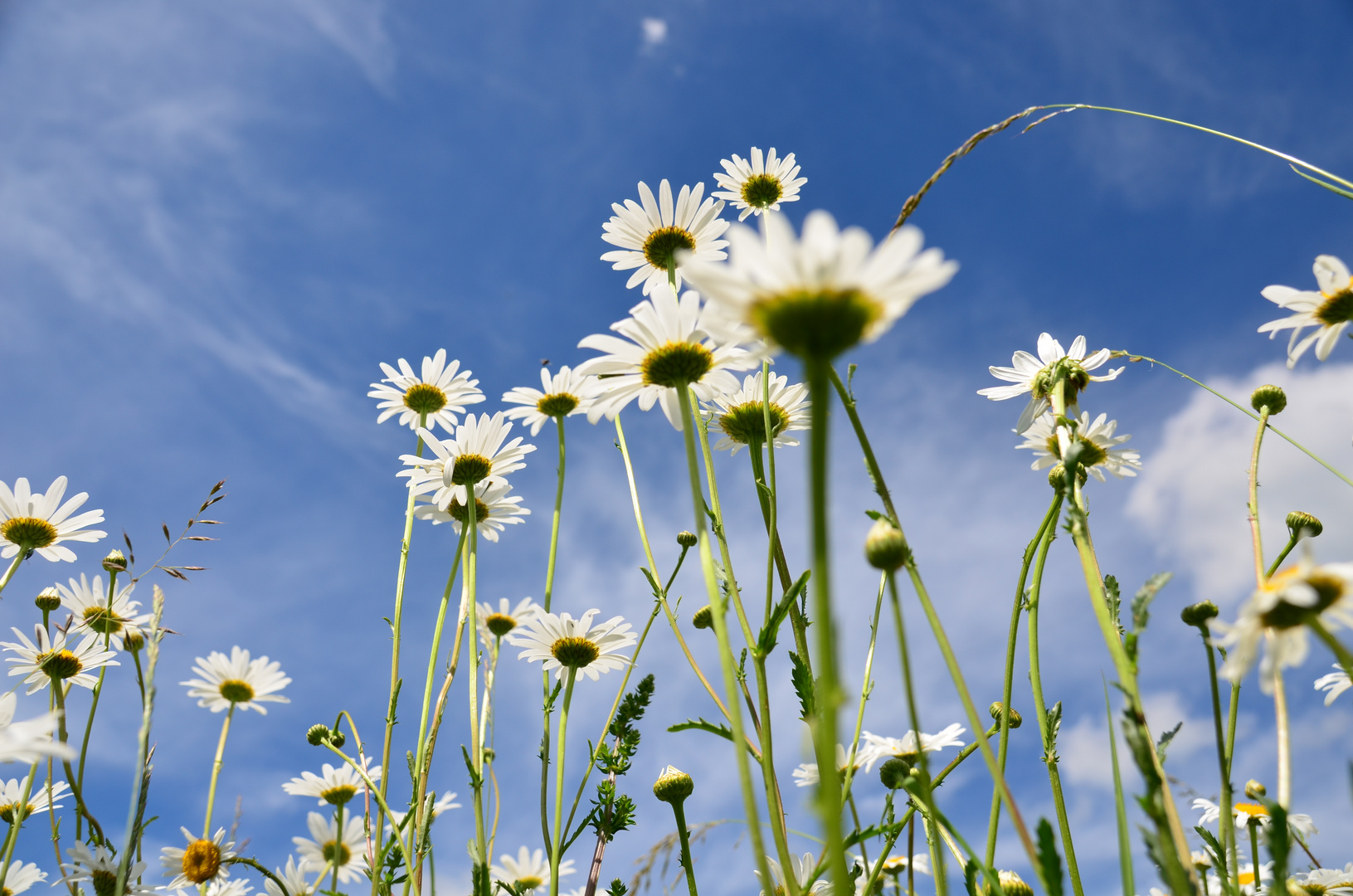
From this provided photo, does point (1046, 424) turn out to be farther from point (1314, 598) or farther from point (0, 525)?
point (0, 525)

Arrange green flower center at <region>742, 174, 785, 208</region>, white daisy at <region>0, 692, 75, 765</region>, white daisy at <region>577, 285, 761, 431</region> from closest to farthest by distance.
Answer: white daisy at <region>0, 692, 75, 765</region> → white daisy at <region>577, 285, 761, 431</region> → green flower center at <region>742, 174, 785, 208</region>

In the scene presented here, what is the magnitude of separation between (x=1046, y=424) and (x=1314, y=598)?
146 centimetres

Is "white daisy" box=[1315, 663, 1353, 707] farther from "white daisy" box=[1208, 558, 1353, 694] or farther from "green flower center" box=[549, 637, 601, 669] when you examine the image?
"green flower center" box=[549, 637, 601, 669]

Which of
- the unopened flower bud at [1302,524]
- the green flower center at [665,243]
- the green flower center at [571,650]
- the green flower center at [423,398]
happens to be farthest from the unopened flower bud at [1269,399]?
the green flower center at [423,398]

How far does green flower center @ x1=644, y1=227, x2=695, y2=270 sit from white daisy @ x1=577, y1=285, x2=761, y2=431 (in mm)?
1120

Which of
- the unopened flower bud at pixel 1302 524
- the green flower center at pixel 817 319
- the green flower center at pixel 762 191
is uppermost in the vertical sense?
the green flower center at pixel 762 191

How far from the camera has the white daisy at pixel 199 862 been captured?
A: 101 inches

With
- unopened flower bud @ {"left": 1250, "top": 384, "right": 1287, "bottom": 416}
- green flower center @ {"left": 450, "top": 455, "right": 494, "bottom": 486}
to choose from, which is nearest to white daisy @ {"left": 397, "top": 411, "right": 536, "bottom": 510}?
green flower center @ {"left": 450, "top": 455, "right": 494, "bottom": 486}

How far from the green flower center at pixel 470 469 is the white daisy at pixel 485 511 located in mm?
47

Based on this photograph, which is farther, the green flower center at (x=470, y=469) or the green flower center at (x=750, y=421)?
the green flower center at (x=470, y=469)

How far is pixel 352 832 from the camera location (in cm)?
356

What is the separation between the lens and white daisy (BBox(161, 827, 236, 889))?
2.57 meters

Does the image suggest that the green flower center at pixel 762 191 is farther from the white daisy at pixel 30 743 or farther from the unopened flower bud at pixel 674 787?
the white daisy at pixel 30 743

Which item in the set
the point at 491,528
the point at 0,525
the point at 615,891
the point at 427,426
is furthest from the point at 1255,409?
the point at 0,525
